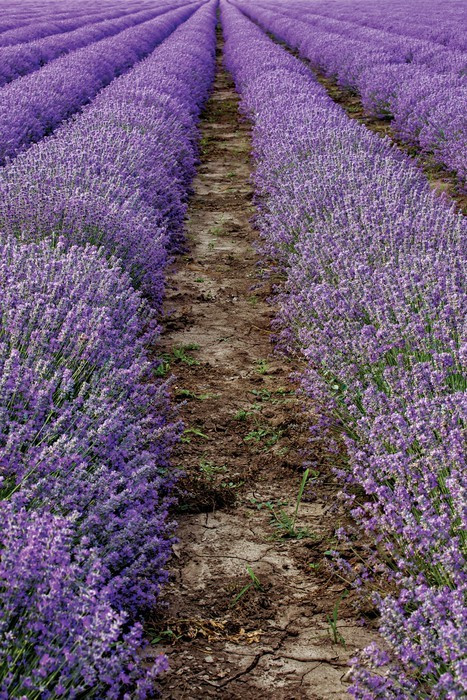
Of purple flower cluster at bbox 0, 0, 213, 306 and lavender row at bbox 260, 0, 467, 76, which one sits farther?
lavender row at bbox 260, 0, 467, 76

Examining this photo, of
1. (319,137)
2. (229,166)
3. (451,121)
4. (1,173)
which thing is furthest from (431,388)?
(229,166)

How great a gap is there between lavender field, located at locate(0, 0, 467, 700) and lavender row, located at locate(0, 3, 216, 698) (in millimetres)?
12

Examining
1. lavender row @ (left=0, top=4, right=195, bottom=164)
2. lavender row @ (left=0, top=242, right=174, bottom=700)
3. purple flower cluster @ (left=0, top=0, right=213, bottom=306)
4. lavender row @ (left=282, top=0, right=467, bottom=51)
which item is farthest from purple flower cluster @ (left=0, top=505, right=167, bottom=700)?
lavender row @ (left=282, top=0, right=467, bottom=51)

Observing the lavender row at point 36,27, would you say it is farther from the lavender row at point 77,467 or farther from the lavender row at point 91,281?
the lavender row at point 77,467

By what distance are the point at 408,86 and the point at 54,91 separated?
163 inches

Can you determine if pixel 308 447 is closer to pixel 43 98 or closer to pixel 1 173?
pixel 1 173

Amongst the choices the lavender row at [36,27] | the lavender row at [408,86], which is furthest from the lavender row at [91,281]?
the lavender row at [36,27]

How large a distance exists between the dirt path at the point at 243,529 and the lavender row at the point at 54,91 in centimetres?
183

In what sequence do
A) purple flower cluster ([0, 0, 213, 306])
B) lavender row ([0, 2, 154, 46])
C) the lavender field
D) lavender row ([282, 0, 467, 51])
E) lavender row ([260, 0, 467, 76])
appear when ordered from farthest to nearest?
lavender row ([282, 0, 467, 51]), lavender row ([0, 2, 154, 46]), lavender row ([260, 0, 467, 76]), purple flower cluster ([0, 0, 213, 306]), the lavender field

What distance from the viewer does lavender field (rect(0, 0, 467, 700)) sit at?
157cm

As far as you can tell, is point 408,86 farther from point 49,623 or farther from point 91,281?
point 49,623

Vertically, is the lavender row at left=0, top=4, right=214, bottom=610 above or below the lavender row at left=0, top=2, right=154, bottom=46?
above

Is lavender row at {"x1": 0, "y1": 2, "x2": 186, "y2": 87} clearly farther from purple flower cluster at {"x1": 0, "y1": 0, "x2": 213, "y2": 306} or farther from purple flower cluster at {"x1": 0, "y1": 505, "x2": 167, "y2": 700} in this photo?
purple flower cluster at {"x1": 0, "y1": 505, "x2": 167, "y2": 700}

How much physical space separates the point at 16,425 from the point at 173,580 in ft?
2.44
